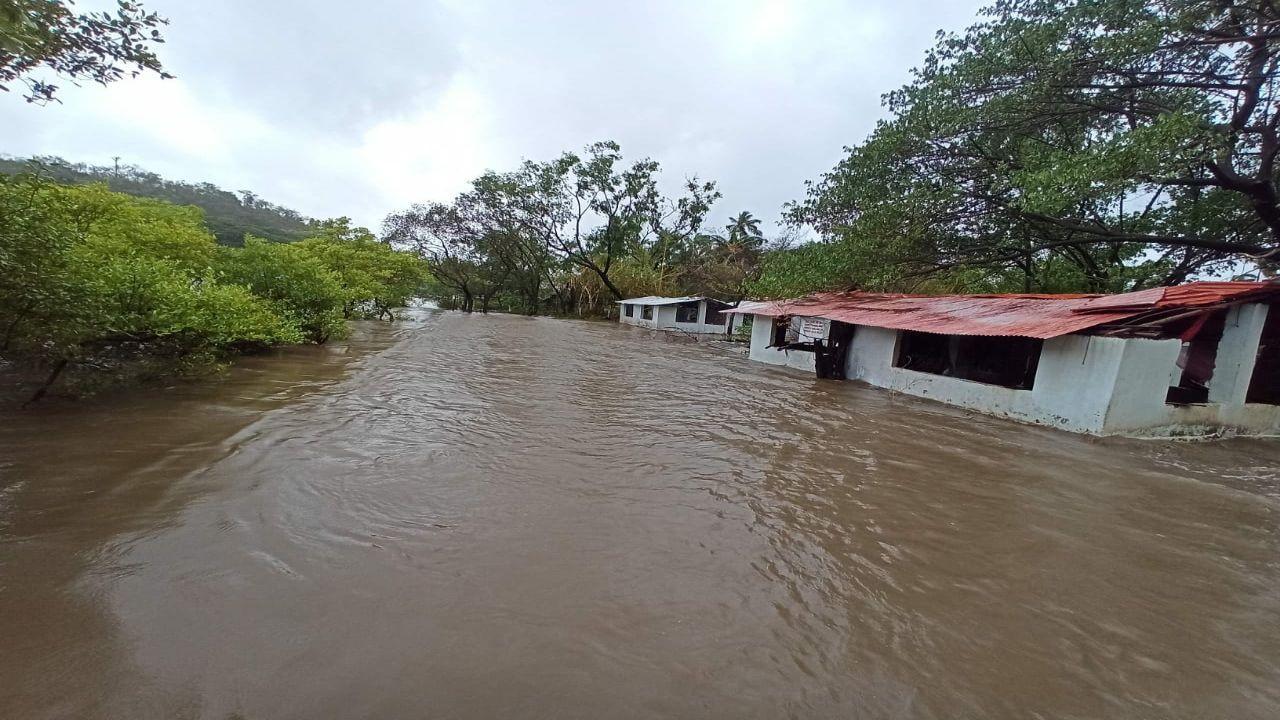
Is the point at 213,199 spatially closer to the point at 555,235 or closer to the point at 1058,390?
the point at 555,235

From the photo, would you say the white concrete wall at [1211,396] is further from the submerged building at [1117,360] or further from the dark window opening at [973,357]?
the dark window opening at [973,357]

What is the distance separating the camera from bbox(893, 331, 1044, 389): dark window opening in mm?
11250

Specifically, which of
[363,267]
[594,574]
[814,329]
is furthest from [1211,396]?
[363,267]

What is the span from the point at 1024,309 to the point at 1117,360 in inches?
117

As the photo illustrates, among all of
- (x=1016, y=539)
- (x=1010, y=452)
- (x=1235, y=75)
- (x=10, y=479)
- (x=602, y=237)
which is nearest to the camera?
(x=10, y=479)

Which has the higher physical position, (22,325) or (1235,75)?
(1235,75)

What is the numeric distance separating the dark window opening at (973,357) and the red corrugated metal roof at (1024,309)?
31.0 inches

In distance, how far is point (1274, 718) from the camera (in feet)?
8.34

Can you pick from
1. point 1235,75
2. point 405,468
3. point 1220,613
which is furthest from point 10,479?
point 1235,75

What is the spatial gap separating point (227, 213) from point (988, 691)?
74.8m

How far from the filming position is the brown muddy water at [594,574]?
8.09 ft

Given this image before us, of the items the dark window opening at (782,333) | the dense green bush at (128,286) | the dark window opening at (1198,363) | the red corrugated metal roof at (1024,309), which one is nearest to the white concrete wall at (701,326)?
the dark window opening at (782,333)

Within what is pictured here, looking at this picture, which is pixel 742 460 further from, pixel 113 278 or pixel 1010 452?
pixel 113 278

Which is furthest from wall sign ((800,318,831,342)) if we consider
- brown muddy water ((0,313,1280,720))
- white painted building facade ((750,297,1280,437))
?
brown muddy water ((0,313,1280,720))
